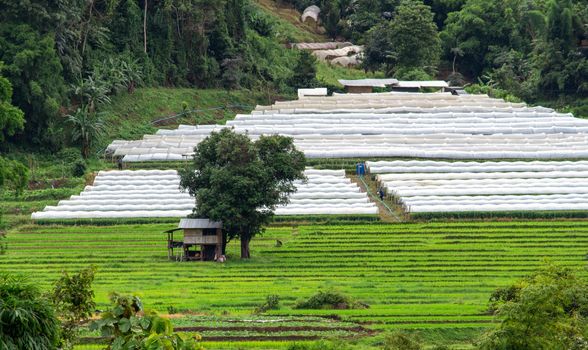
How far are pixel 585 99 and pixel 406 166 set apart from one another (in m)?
32.8

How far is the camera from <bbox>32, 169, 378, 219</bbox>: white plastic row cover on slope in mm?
66812

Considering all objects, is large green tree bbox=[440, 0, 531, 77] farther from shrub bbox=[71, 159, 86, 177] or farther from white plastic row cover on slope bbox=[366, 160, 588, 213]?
shrub bbox=[71, 159, 86, 177]

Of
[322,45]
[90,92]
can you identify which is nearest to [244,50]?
[322,45]

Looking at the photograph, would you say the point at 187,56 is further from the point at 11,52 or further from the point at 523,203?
the point at 523,203

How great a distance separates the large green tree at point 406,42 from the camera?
4429 inches

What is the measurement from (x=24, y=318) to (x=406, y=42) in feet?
312

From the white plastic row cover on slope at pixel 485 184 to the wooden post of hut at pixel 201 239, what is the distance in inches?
489

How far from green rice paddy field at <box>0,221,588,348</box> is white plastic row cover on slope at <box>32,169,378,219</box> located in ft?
5.56

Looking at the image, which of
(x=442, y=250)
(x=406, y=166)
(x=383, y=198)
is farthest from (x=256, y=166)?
(x=406, y=166)

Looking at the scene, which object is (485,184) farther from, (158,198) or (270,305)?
(270,305)

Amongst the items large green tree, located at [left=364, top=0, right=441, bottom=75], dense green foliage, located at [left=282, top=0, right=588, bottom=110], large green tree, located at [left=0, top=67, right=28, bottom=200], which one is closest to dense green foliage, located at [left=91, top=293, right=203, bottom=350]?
large green tree, located at [left=0, top=67, right=28, bottom=200]

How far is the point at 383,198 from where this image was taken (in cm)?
7081

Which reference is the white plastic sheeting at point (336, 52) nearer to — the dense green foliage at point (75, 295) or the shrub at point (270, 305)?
the shrub at point (270, 305)

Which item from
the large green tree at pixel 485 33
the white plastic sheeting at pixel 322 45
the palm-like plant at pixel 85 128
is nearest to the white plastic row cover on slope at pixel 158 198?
the palm-like plant at pixel 85 128
